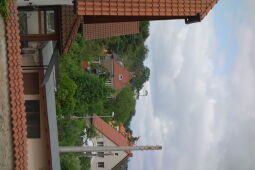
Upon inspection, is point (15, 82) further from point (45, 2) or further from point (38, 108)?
point (38, 108)

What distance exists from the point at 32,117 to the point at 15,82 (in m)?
8.81

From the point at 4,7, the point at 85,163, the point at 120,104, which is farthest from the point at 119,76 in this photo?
the point at 4,7

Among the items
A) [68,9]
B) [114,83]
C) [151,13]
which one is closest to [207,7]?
[151,13]

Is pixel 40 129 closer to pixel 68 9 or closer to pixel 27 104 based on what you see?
pixel 27 104

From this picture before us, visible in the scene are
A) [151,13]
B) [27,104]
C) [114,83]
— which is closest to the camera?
[151,13]

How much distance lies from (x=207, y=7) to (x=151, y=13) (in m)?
2.11

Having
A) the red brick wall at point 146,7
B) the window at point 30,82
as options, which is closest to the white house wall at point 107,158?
the window at point 30,82

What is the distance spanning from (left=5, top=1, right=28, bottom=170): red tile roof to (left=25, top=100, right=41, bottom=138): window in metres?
8.35

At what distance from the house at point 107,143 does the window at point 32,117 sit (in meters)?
29.2

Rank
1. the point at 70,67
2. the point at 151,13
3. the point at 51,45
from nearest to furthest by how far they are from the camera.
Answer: the point at 151,13, the point at 51,45, the point at 70,67

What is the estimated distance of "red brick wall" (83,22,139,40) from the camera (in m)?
25.5

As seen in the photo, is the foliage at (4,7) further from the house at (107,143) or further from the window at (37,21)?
the house at (107,143)

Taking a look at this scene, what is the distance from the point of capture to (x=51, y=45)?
22.9 metres

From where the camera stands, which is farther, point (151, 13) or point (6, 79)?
point (151, 13)
